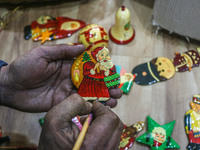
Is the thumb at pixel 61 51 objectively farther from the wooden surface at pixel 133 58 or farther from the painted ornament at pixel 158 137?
the painted ornament at pixel 158 137

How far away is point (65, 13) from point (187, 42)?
3.25ft

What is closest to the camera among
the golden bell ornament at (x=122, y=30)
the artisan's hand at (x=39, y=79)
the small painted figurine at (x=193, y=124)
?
the artisan's hand at (x=39, y=79)

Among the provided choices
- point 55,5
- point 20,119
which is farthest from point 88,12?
point 20,119

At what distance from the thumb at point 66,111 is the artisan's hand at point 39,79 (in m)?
0.34

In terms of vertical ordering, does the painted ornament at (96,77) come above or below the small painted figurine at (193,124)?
above

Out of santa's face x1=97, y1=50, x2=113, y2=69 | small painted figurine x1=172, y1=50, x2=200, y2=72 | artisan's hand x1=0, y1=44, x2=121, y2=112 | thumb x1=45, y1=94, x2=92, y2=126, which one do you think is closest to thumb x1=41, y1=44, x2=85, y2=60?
artisan's hand x1=0, y1=44, x2=121, y2=112

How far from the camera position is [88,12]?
179 centimetres

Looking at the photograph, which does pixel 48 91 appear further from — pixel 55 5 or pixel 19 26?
pixel 55 5

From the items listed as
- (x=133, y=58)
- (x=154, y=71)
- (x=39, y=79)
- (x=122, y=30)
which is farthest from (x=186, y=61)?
(x=39, y=79)

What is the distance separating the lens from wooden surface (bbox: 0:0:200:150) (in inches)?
52.0

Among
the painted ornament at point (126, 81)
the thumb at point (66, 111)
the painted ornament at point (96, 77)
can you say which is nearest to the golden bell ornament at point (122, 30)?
the painted ornament at point (126, 81)

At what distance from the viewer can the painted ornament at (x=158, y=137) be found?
119cm

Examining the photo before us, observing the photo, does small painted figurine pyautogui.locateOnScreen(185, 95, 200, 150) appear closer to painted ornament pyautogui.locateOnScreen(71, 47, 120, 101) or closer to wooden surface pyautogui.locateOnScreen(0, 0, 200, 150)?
wooden surface pyautogui.locateOnScreen(0, 0, 200, 150)

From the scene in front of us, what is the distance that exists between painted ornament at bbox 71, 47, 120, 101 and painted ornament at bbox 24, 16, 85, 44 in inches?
23.0
